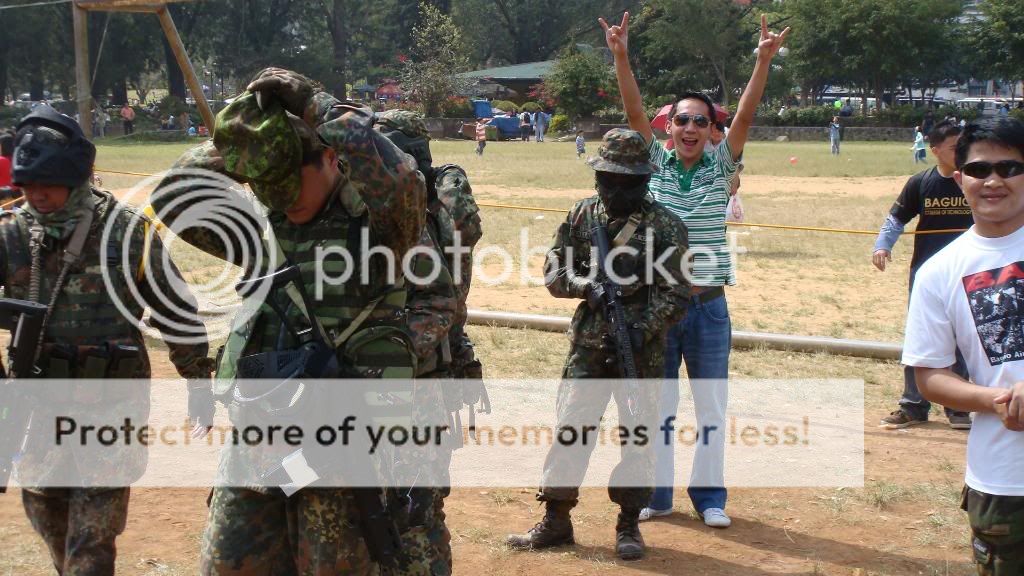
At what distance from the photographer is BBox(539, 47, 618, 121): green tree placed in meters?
61.3

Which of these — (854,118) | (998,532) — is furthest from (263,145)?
(854,118)

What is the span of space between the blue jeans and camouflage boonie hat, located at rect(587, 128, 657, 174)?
83 centimetres

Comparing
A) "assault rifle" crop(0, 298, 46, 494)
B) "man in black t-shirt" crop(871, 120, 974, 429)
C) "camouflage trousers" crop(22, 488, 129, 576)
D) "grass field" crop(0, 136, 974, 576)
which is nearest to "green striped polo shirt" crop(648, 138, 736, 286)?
"grass field" crop(0, 136, 974, 576)

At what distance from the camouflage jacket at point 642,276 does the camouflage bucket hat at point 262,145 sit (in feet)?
7.47

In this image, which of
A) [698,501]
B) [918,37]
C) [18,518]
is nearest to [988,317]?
[698,501]

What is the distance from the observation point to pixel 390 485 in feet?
11.3

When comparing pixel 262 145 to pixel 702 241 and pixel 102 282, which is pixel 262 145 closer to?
pixel 102 282

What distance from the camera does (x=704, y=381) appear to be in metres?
5.72

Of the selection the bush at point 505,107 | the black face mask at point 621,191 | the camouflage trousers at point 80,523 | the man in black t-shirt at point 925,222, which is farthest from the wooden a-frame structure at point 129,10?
the bush at point 505,107

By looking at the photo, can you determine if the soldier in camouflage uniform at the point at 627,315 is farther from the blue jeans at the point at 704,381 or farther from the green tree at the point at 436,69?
the green tree at the point at 436,69

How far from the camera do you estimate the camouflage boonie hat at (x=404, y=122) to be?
14.7ft

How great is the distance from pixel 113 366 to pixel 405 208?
156cm

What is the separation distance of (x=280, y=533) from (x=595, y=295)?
231 centimetres

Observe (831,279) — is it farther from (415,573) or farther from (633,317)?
(415,573)
